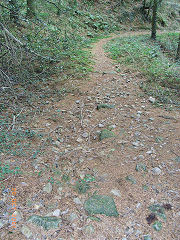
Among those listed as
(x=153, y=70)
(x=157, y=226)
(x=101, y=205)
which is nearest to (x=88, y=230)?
(x=101, y=205)

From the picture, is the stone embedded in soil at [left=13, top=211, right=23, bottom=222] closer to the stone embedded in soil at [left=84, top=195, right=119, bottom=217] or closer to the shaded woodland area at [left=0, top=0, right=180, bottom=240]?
the shaded woodland area at [left=0, top=0, right=180, bottom=240]

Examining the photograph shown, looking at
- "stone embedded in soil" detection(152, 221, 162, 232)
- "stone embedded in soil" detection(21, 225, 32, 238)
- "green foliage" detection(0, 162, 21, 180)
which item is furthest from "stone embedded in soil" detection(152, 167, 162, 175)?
"green foliage" detection(0, 162, 21, 180)

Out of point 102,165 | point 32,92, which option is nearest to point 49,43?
point 32,92

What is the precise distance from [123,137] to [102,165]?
914 mm

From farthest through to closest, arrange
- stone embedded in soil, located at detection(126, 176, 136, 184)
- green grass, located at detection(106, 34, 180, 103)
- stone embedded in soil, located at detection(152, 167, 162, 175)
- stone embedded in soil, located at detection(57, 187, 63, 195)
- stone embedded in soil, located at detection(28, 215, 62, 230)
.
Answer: green grass, located at detection(106, 34, 180, 103) → stone embedded in soil, located at detection(152, 167, 162, 175) → stone embedded in soil, located at detection(126, 176, 136, 184) → stone embedded in soil, located at detection(57, 187, 63, 195) → stone embedded in soil, located at detection(28, 215, 62, 230)

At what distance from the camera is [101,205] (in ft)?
7.27

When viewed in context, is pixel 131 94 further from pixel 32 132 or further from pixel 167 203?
pixel 167 203

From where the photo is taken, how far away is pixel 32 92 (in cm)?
489

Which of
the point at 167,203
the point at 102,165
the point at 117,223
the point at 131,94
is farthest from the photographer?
the point at 131,94

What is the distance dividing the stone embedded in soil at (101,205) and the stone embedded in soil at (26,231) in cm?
67

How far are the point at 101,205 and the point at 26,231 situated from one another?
0.88 m

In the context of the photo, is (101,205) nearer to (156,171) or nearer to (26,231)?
(26,231)

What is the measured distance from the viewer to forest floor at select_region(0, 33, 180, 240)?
1.97 meters

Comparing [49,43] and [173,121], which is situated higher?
[49,43]
